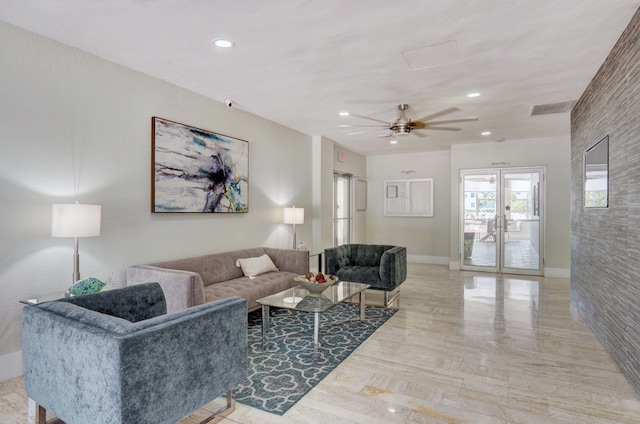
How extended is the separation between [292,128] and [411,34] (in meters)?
3.40

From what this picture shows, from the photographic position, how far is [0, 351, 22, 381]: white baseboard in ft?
8.89

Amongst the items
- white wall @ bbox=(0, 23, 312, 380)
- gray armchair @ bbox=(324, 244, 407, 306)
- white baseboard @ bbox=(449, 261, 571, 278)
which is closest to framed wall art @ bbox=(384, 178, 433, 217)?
white baseboard @ bbox=(449, 261, 571, 278)

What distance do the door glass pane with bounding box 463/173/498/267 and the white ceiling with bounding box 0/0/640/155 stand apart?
9.80 feet

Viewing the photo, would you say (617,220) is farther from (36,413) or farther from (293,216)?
(36,413)

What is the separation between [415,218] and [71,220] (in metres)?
7.25

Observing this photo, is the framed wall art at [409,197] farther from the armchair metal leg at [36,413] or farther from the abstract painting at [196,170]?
the armchair metal leg at [36,413]

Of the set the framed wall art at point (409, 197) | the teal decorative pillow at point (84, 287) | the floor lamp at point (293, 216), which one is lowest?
the teal decorative pillow at point (84, 287)

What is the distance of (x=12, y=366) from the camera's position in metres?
2.77

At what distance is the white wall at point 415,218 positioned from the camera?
8.31 metres

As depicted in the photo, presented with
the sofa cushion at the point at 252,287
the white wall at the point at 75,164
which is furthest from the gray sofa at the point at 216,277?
the white wall at the point at 75,164

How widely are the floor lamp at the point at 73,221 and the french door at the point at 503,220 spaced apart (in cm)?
675

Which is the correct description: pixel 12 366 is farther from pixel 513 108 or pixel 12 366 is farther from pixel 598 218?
pixel 513 108

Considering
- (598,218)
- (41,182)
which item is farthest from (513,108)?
(41,182)

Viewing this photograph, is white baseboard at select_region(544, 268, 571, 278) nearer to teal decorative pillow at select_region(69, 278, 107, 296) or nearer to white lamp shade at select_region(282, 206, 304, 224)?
white lamp shade at select_region(282, 206, 304, 224)
